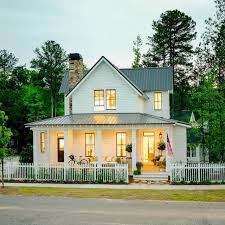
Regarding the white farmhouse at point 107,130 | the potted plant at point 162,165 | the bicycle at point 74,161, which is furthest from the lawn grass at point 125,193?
the white farmhouse at point 107,130

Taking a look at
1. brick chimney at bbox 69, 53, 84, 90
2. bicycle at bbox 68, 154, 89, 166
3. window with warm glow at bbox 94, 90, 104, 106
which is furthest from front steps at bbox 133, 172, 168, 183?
brick chimney at bbox 69, 53, 84, 90

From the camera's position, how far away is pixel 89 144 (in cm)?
3606

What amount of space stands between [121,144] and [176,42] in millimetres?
34631

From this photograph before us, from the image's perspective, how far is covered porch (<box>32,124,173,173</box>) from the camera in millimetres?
34781

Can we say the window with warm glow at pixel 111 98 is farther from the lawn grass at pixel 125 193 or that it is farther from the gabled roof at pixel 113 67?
the lawn grass at pixel 125 193

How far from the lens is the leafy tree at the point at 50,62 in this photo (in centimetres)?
8268

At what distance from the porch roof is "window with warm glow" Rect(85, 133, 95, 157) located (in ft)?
5.25

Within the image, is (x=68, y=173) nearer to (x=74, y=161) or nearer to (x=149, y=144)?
(x=74, y=161)

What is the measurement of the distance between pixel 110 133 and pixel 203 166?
886 centimetres

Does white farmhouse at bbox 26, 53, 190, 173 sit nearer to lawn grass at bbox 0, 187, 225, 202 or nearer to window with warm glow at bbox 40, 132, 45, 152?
window with warm glow at bbox 40, 132, 45, 152

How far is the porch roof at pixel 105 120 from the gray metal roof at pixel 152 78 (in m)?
4.78

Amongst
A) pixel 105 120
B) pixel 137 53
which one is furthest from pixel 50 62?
pixel 105 120

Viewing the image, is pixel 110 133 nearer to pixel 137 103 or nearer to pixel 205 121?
pixel 137 103

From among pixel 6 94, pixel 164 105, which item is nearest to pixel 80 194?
pixel 164 105
